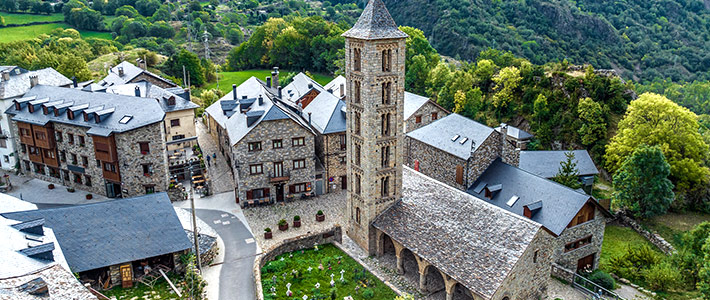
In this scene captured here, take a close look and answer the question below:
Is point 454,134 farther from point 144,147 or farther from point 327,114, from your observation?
point 144,147

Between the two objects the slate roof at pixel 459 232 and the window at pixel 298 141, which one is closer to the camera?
the slate roof at pixel 459 232

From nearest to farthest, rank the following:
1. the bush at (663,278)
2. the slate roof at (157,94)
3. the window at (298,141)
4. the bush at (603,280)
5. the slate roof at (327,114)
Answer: the bush at (603,280), the bush at (663,278), the window at (298,141), the slate roof at (327,114), the slate roof at (157,94)

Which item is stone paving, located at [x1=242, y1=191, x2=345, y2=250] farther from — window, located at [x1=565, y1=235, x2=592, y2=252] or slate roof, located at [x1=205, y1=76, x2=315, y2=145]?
window, located at [x1=565, y1=235, x2=592, y2=252]

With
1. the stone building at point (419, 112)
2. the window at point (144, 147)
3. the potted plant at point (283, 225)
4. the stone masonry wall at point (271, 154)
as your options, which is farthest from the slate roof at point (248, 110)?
the stone building at point (419, 112)

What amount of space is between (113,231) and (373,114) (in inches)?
846

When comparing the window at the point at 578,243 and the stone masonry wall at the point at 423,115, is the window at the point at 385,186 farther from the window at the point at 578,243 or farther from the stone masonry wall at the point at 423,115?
the stone masonry wall at the point at 423,115

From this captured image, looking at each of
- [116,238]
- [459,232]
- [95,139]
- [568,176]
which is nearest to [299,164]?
[116,238]

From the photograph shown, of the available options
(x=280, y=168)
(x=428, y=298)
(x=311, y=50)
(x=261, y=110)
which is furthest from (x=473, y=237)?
(x=311, y=50)

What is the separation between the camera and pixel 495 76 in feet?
279

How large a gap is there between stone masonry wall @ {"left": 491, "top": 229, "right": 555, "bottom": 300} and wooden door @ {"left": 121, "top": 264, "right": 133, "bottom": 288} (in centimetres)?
2596

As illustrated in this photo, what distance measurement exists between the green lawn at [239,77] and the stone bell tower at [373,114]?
66787 millimetres

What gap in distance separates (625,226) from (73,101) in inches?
2366

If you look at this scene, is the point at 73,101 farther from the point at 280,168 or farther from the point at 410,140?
the point at 410,140

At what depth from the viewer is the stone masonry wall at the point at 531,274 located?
33.1 meters
